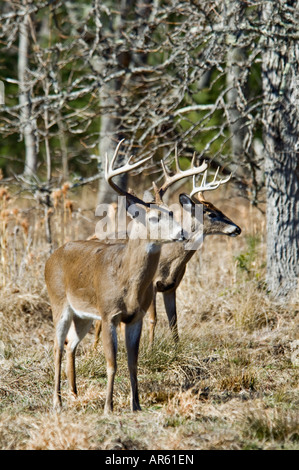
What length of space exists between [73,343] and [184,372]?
1080 mm

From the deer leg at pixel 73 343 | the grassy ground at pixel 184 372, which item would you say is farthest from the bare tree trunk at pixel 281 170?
the deer leg at pixel 73 343

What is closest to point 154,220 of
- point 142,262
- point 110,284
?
point 142,262

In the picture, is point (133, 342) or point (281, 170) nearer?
point (133, 342)

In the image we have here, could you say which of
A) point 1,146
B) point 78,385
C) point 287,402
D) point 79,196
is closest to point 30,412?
point 78,385

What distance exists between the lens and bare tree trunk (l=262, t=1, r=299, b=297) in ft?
27.2

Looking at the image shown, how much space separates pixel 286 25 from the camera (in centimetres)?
761

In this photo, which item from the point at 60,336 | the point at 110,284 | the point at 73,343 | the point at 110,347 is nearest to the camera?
the point at 110,347

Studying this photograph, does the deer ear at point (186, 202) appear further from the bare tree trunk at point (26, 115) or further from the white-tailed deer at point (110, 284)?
the bare tree trunk at point (26, 115)

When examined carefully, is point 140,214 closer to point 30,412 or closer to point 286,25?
point 30,412

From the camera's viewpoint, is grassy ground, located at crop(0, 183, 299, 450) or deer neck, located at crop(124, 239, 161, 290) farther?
deer neck, located at crop(124, 239, 161, 290)

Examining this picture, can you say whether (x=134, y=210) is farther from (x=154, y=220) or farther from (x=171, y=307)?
(x=171, y=307)

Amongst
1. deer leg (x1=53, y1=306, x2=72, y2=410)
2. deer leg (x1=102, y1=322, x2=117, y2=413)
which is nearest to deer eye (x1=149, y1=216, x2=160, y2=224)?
deer leg (x1=102, y1=322, x2=117, y2=413)

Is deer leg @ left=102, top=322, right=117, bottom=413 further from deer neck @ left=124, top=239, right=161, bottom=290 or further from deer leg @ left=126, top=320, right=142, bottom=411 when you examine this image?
deer neck @ left=124, top=239, right=161, bottom=290

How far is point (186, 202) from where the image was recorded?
7.82 metres
